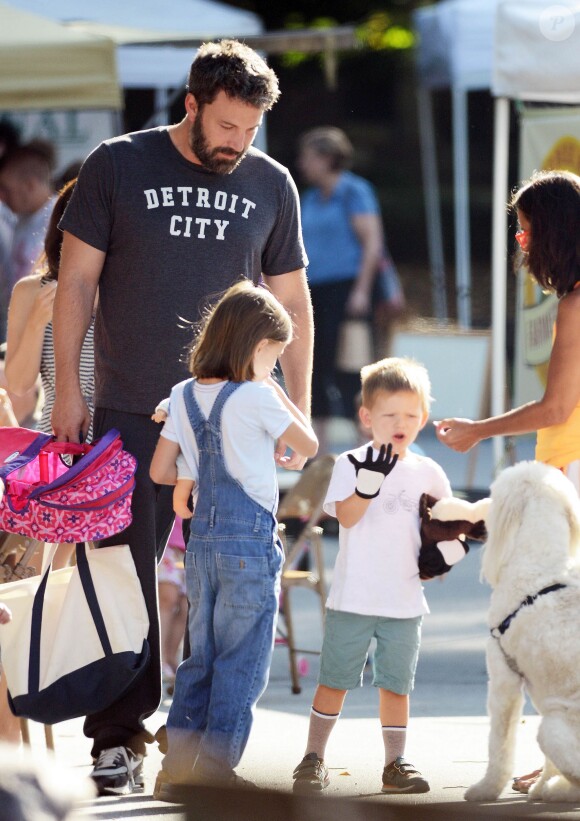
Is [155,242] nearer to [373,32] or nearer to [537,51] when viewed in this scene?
[537,51]

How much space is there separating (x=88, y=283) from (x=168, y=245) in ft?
0.86

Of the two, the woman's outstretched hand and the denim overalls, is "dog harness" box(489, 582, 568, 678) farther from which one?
the denim overalls

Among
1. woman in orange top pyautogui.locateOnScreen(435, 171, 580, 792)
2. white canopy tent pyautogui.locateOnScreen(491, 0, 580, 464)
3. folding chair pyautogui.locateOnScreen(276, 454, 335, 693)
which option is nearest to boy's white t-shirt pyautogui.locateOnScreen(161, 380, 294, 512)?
woman in orange top pyautogui.locateOnScreen(435, 171, 580, 792)

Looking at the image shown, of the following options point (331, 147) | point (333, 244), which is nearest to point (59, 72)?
point (331, 147)

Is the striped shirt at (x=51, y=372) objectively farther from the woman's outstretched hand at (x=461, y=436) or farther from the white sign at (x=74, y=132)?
the white sign at (x=74, y=132)

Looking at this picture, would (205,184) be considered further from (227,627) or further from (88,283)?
(227,627)

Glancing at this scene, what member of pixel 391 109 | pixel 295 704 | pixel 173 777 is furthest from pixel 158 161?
pixel 391 109

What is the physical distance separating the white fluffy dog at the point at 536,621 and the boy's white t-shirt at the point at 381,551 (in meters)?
0.29

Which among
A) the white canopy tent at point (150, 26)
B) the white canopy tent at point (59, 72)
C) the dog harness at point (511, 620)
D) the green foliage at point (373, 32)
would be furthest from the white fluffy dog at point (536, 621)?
the green foliage at point (373, 32)

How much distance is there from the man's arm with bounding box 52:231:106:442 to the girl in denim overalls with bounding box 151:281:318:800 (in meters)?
0.36

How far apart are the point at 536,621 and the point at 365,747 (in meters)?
1.31

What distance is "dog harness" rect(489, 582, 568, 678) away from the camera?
4180 millimetres

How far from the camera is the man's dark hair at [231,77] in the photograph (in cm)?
432

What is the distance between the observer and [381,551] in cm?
451
